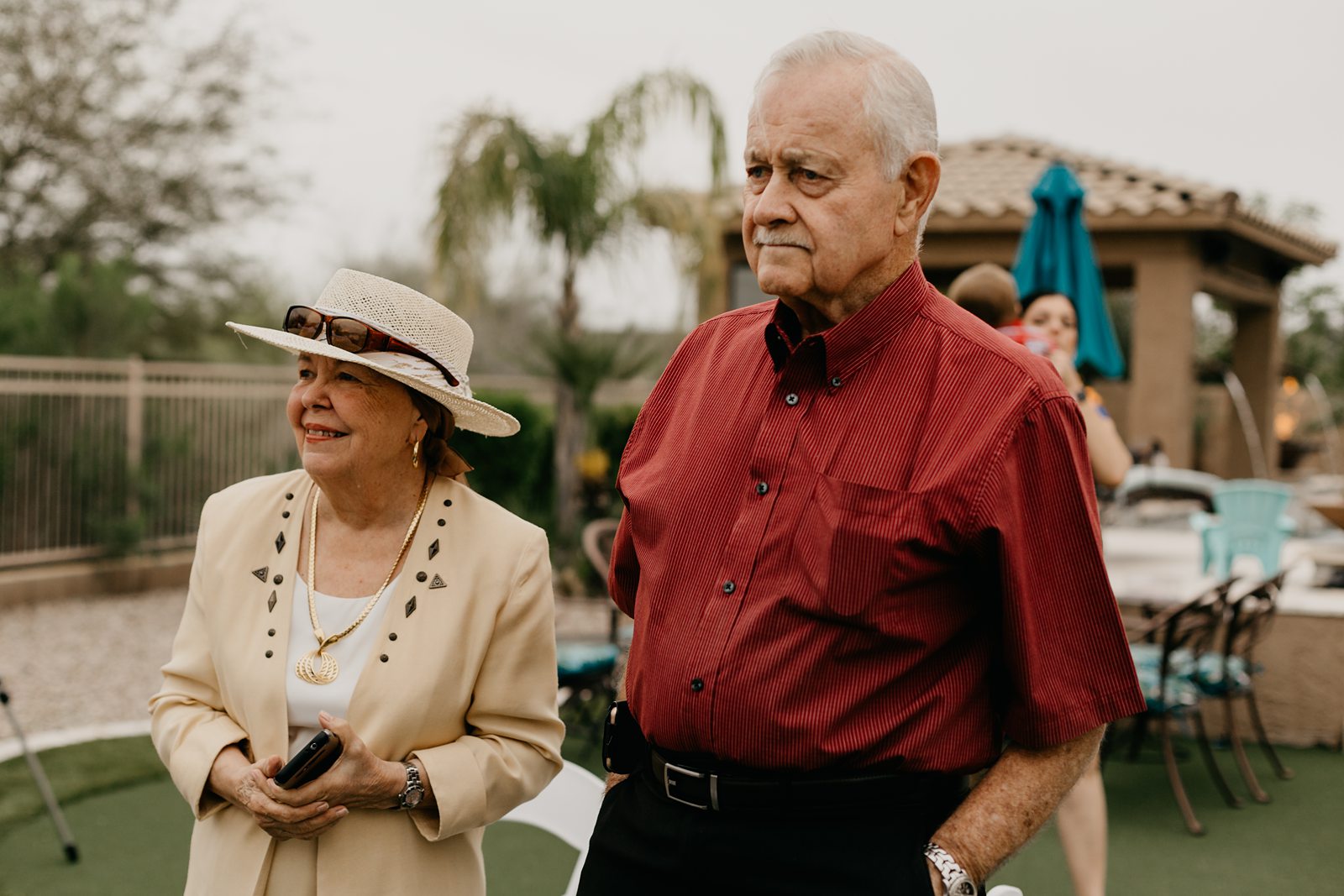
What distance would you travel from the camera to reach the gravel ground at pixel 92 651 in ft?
25.4

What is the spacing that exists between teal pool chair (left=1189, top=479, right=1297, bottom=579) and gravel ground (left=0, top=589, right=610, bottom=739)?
4.39 metres

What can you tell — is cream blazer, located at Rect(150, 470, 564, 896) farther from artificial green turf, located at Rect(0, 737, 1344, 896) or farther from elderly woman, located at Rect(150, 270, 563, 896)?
artificial green turf, located at Rect(0, 737, 1344, 896)

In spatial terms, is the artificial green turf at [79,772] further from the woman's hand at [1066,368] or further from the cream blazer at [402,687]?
the woman's hand at [1066,368]

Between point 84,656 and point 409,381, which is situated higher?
point 409,381

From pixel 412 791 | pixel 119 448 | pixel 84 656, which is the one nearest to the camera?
pixel 412 791

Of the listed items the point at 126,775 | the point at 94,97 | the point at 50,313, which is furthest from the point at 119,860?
the point at 94,97

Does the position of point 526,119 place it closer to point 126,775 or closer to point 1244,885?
point 126,775

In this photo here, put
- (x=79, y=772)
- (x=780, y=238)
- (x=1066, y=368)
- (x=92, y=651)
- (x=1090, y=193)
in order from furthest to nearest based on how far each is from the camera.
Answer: (x=1090, y=193) → (x=92, y=651) → (x=79, y=772) → (x=1066, y=368) → (x=780, y=238)

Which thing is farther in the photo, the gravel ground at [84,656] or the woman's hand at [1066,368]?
the gravel ground at [84,656]

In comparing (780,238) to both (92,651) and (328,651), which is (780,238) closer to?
(328,651)

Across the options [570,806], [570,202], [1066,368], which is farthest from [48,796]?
[570,202]

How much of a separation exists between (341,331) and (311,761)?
0.84m

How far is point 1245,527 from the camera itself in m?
8.58

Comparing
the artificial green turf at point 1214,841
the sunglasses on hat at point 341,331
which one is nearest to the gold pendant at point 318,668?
the sunglasses on hat at point 341,331
